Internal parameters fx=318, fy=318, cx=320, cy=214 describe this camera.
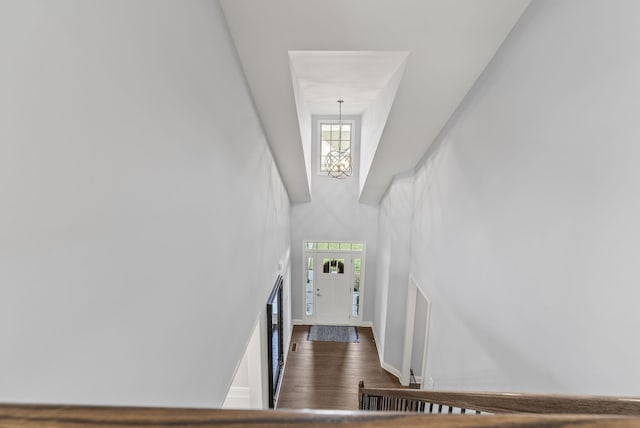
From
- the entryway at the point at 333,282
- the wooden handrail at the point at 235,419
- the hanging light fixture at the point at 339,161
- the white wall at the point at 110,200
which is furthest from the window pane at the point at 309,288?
the wooden handrail at the point at 235,419

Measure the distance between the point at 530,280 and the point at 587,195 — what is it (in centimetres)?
60

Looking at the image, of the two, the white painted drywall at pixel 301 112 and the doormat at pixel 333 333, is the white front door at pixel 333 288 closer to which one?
the doormat at pixel 333 333

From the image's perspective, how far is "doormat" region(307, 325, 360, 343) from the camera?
6.36 metres

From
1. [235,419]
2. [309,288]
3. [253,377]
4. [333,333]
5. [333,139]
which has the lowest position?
[333,333]

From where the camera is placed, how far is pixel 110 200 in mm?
999

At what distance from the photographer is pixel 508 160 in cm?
213

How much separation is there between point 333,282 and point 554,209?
557 cm

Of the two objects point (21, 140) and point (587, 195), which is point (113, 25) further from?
point (587, 195)

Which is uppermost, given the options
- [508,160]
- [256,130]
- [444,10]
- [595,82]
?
[444,10]

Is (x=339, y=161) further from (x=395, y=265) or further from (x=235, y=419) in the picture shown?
(x=235, y=419)

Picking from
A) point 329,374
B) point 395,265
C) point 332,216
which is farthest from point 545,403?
point 332,216

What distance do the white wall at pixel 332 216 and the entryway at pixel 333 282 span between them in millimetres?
199

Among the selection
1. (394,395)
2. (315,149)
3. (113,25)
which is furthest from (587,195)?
(315,149)

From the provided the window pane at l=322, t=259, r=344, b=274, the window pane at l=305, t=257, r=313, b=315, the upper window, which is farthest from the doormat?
the upper window
